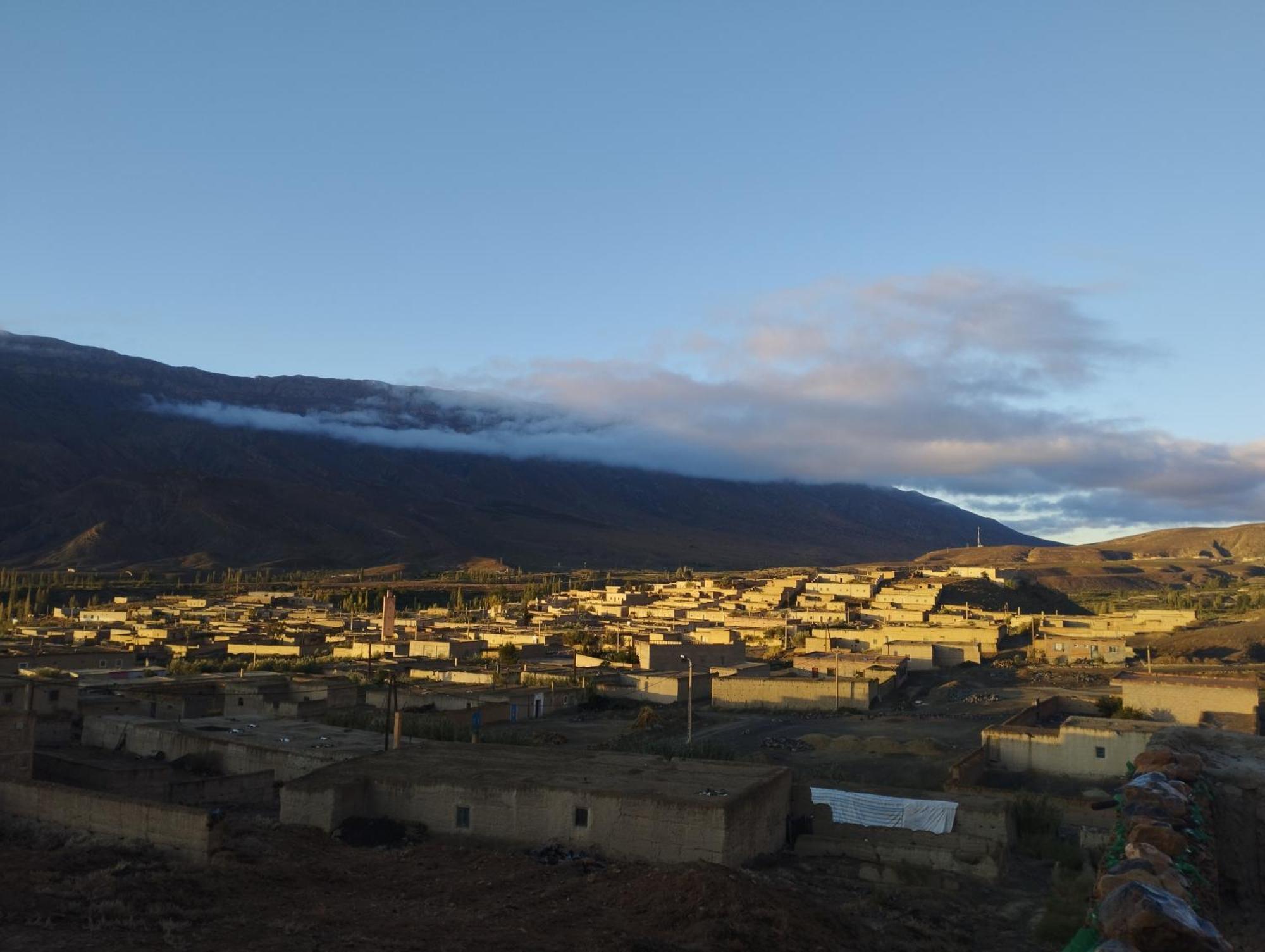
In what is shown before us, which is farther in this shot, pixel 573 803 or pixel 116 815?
pixel 573 803

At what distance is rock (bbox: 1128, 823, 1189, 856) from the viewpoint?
824 centimetres

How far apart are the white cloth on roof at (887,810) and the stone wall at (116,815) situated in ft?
37.6

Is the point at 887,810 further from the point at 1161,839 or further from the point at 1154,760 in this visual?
the point at 1161,839

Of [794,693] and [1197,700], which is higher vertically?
[1197,700]

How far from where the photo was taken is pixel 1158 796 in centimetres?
927

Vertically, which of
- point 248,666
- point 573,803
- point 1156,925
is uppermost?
point 1156,925

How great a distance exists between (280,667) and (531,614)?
105ft

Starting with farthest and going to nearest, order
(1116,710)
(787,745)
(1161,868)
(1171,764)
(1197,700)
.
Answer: (1116,710) < (1197,700) < (787,745) < (1171,764) < (1161,868)

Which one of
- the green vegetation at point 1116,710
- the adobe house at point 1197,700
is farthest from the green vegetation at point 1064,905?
the green vegetation at point 1116,710

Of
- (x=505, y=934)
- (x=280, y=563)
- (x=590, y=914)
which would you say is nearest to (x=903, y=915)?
(x=590, y=914)

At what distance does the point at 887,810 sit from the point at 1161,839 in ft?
42.2

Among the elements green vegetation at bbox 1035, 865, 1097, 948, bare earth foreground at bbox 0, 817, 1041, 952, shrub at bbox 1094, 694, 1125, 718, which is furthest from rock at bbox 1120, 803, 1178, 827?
shrub at bbox 1094, 694, 1125, 718

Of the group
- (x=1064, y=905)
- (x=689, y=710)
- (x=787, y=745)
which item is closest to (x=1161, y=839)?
(x=1064, y=905)

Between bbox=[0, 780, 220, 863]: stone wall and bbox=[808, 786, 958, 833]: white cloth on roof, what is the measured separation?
11.5m
